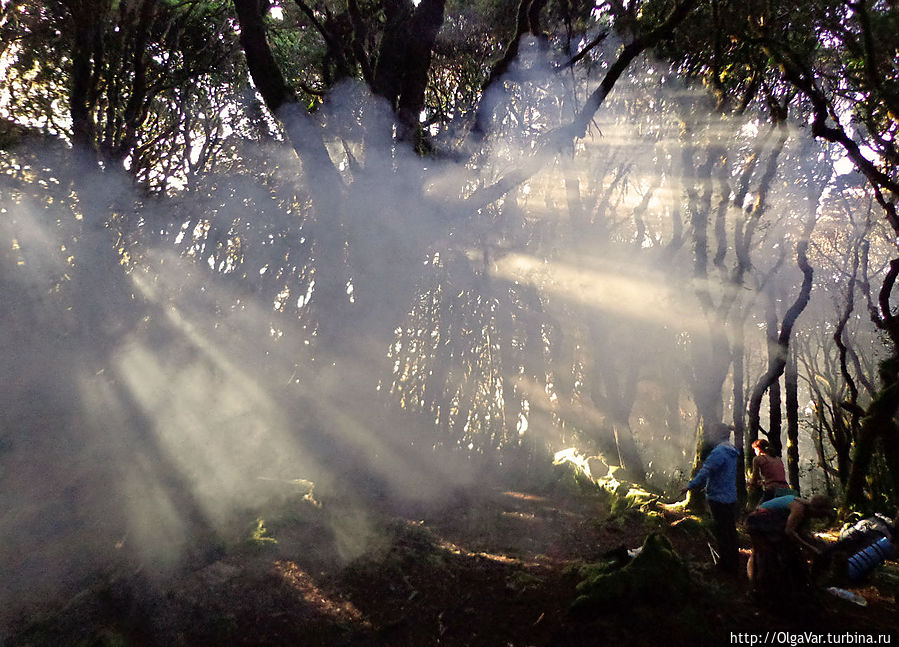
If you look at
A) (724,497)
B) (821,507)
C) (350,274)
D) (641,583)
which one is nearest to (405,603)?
(641,583)

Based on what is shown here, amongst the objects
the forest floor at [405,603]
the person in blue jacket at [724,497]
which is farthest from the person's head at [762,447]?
the forest floor at [405,603]

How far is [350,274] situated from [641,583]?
15.8 ft

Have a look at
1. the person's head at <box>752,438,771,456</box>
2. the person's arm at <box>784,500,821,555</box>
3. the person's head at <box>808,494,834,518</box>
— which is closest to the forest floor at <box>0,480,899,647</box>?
the person's arm at <box>784,500,821,555</box>

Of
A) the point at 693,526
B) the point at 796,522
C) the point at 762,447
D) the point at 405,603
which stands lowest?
the point at 405,603

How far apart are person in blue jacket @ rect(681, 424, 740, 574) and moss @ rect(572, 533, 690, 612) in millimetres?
1015

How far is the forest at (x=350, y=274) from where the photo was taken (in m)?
5.39

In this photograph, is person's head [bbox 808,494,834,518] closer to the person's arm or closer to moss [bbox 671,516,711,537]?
the person's arm

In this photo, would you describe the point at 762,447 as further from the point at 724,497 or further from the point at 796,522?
the point at 796,522

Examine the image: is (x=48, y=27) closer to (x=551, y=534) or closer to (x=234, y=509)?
(x=234, y=509)

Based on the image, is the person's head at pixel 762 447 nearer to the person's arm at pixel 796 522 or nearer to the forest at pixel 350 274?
the forest at pixel 350 274

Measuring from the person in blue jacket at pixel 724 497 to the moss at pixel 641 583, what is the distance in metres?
1.02

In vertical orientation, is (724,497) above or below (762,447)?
below

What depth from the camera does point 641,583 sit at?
404cm

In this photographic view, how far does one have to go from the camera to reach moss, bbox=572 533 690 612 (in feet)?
13.1
